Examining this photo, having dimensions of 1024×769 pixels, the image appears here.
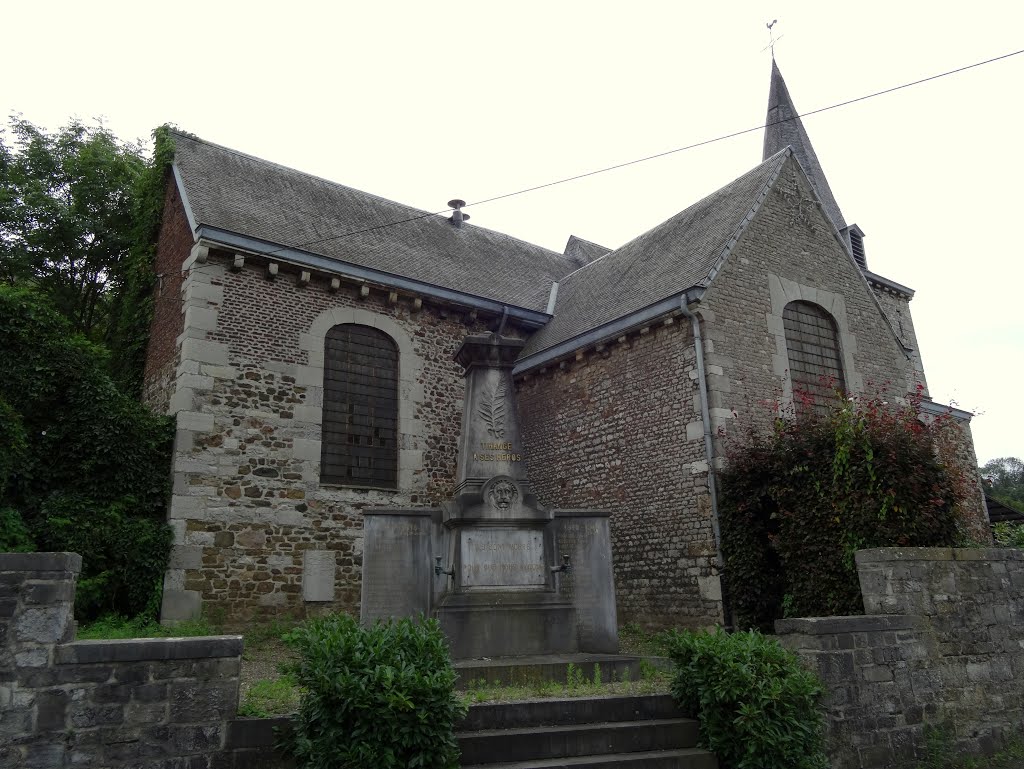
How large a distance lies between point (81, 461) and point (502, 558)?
5946 millimetres

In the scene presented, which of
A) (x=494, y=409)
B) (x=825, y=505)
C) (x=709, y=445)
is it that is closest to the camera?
(x=494, y=409)

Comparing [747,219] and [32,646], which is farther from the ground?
[747,219]

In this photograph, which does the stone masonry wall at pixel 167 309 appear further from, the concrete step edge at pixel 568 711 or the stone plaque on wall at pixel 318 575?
the concrete step edge at pixel 568 711

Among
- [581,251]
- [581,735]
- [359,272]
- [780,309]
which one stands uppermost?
[581,251]

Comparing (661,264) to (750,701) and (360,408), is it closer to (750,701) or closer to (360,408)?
(360,408)

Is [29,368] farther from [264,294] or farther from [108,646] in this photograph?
[108,646]

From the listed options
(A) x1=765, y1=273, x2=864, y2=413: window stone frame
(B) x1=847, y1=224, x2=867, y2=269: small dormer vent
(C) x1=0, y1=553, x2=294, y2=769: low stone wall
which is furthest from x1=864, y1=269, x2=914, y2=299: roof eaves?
(C) x1=0, y1=553, x2=294, y2=769: low stone wall

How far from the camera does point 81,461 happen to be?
993cm

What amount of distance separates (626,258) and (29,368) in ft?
33.5

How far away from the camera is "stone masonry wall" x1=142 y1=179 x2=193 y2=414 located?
11539 millimetres

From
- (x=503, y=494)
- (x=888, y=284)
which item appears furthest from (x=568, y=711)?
(x=888, y=284)

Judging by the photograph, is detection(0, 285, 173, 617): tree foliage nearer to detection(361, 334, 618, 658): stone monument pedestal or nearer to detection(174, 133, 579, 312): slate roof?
detection(174, 133, 579, 312): slate roof

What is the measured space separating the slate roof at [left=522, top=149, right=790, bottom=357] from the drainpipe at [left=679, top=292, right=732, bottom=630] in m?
0.52

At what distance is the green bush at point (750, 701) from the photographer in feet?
17.2
